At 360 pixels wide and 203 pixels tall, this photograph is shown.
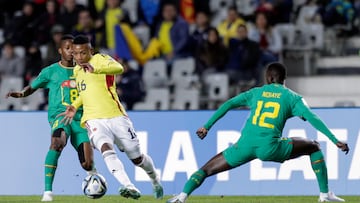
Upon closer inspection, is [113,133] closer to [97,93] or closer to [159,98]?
[97,93]

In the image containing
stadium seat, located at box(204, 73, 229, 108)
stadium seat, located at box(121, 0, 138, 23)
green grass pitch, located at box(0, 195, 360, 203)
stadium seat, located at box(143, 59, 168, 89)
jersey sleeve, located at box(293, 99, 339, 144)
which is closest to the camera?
jersey sleeve, located at box(293, 99, 339, 144)

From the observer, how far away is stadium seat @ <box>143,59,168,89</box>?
21625mm

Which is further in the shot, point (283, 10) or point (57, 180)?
point (283, 10)

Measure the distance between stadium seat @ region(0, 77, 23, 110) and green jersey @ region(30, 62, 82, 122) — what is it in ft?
23.8

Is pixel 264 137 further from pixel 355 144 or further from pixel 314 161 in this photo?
pixel 355 144

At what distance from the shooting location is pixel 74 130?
1438 cm

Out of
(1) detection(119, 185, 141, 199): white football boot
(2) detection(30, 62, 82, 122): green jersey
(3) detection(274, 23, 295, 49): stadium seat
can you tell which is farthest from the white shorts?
(3) detection(274, 23, 295, 49): stadium seat

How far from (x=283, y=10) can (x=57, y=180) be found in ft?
24.3

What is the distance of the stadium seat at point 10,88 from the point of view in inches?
859

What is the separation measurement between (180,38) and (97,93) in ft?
27.6

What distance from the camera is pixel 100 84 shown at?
13.4 m

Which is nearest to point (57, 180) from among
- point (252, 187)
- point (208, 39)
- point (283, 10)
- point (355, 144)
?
point (252, 187)

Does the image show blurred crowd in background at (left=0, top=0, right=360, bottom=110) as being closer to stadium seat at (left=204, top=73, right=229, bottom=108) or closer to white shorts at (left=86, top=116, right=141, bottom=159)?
stadium seat at (left=204, top=73, right=229, bottom=108)

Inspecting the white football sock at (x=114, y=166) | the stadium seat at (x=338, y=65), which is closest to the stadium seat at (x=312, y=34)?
the stadium seat at (x=338, y=65)
